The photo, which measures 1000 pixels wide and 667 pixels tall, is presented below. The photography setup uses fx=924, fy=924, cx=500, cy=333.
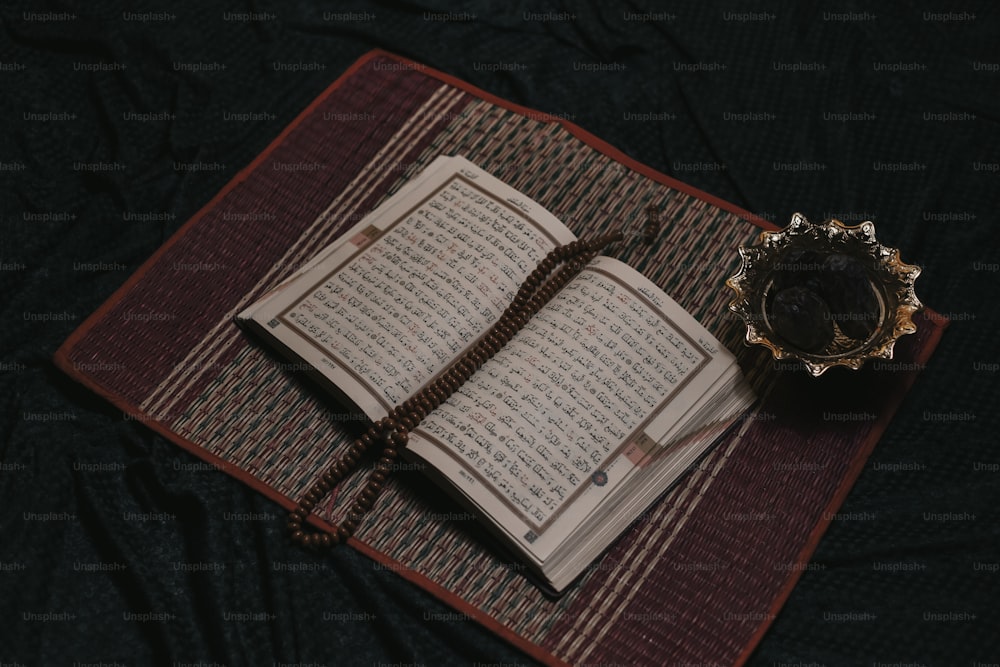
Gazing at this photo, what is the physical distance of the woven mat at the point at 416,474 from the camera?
3.17ft

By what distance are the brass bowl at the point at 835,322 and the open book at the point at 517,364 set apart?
0.07m

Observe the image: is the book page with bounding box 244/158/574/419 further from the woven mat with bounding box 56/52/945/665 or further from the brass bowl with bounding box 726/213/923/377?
the brass bowl with bounding box 726/213/923/377

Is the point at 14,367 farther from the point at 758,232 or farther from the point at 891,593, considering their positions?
the point at 891,593

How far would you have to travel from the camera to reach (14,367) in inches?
43.6

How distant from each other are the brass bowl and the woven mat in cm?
11

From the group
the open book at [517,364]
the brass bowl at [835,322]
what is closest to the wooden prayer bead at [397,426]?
the open book at [517,364]

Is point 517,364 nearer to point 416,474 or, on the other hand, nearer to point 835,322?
point 416,474

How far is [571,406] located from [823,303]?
279mm

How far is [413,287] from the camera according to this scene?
1.07 metres

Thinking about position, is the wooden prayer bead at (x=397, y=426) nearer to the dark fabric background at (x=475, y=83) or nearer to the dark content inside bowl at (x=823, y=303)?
the dark fabric background at (x=475, y=83)

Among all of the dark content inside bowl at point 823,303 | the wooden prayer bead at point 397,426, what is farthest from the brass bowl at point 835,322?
the wooden prayer bead at point 397,426

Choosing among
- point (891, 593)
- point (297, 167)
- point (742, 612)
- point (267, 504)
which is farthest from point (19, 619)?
point (891, 593)

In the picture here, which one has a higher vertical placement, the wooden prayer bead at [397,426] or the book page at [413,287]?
the book page at [413,287]

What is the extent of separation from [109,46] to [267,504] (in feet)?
2.41
